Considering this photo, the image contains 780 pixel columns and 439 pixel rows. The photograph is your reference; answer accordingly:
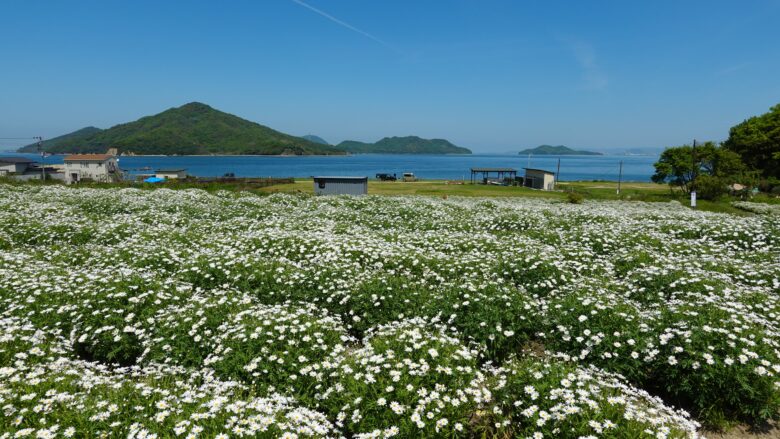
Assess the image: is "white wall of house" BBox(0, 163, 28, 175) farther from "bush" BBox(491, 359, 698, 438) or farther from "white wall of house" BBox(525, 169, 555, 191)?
"bush" BBox(491, 359, 698, 438)

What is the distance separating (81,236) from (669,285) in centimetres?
1896

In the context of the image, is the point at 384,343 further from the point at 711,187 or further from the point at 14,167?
the point at 14,167

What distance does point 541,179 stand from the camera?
218 feet

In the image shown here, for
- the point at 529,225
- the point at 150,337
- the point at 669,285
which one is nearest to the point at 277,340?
the point at 150,337

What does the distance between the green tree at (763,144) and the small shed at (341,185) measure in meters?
62.6

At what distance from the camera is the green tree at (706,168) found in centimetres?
4316

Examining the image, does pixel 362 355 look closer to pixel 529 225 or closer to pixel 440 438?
pixel 440 438

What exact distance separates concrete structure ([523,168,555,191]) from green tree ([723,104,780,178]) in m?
30.8

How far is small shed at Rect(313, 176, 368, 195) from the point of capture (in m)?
42.5

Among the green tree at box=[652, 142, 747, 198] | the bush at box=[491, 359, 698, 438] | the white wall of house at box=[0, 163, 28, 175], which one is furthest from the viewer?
the white wall of house at box=[0, 163, 28, 175]

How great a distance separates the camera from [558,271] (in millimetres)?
10164

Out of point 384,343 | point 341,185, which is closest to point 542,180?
point 341,185

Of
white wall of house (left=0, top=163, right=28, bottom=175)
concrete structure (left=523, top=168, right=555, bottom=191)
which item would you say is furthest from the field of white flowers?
white wall of house (left=0, top=163, right=28, bottom=175)

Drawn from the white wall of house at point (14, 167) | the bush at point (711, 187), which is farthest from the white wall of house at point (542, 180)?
the white wall of house at point (14, 167)
